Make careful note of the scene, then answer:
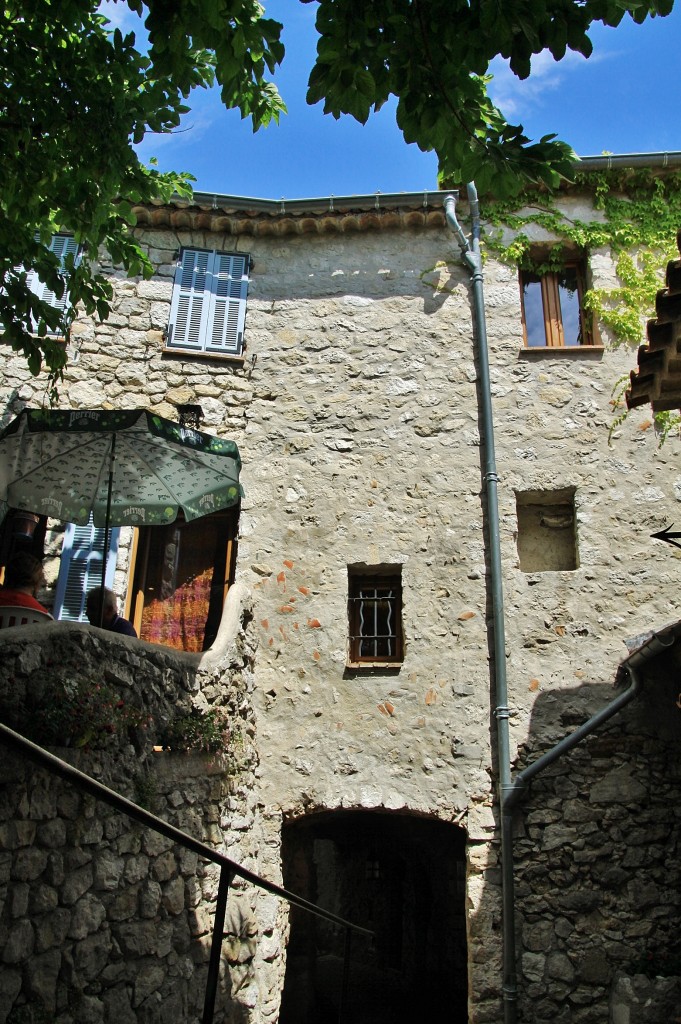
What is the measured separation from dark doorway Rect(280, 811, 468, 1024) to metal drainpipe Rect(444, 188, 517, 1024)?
1833 millimetres

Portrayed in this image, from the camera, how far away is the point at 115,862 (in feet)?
15.3

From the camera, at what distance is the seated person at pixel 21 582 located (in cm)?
514

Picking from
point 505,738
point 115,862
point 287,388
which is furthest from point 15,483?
point 505,738

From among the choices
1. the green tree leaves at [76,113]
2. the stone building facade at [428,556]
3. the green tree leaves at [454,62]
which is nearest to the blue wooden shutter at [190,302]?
the stone building facade at [428,556]

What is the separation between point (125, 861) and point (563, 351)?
6.25 meters

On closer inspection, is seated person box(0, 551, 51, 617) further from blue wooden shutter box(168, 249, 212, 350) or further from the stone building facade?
blue wooden shutter box(168, 249, 212, 350)

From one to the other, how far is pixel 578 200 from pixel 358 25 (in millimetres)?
6131

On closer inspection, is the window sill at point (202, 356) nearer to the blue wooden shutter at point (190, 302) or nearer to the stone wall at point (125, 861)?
the blue wooden shutter at point (190, 302)

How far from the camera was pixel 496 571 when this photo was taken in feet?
25.2

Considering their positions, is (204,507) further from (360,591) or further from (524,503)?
(524,503)

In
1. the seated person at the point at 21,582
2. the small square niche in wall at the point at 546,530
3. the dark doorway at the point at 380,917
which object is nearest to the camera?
the seated person at the point at 21,582

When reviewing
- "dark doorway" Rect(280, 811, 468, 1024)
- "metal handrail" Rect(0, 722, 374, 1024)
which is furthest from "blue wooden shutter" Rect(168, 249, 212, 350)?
"metal handrail" Rect(0, 722, 374, 1024)

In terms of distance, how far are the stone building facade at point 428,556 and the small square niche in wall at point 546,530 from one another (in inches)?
0.8

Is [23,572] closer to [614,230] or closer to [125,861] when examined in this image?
[125,861]
